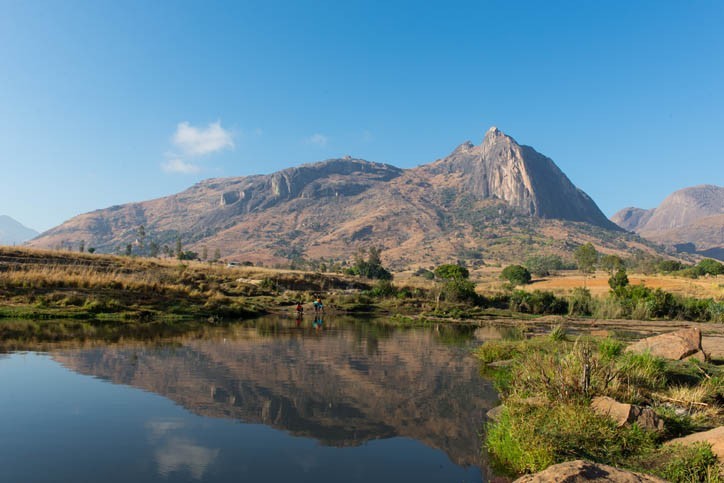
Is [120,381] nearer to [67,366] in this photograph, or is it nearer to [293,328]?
[67,366]

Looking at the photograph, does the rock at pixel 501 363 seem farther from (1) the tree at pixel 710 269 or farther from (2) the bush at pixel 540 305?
(1) the tree at pixel 710 269

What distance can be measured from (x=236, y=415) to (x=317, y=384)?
3786 mm

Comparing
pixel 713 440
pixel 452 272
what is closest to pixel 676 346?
pixel 713 440

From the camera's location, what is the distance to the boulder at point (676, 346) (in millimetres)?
17297

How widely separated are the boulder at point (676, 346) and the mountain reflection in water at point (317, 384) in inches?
243

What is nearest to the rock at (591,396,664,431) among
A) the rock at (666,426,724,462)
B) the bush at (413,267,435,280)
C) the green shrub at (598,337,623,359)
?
the rock at (666,426,724,462)

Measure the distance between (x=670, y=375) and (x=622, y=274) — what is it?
57.2m

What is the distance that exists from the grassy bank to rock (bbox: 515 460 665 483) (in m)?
1.52

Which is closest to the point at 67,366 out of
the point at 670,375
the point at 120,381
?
the point at 120,381

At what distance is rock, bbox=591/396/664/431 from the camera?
926cm

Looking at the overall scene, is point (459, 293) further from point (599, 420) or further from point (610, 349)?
point (599, 420)

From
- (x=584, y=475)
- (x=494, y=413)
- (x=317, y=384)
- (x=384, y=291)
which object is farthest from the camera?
(x=384, y=291)

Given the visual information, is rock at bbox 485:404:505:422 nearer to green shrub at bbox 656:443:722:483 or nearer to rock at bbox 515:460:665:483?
green shrub at bbox 656:443:722:483

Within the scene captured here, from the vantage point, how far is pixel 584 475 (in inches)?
237
